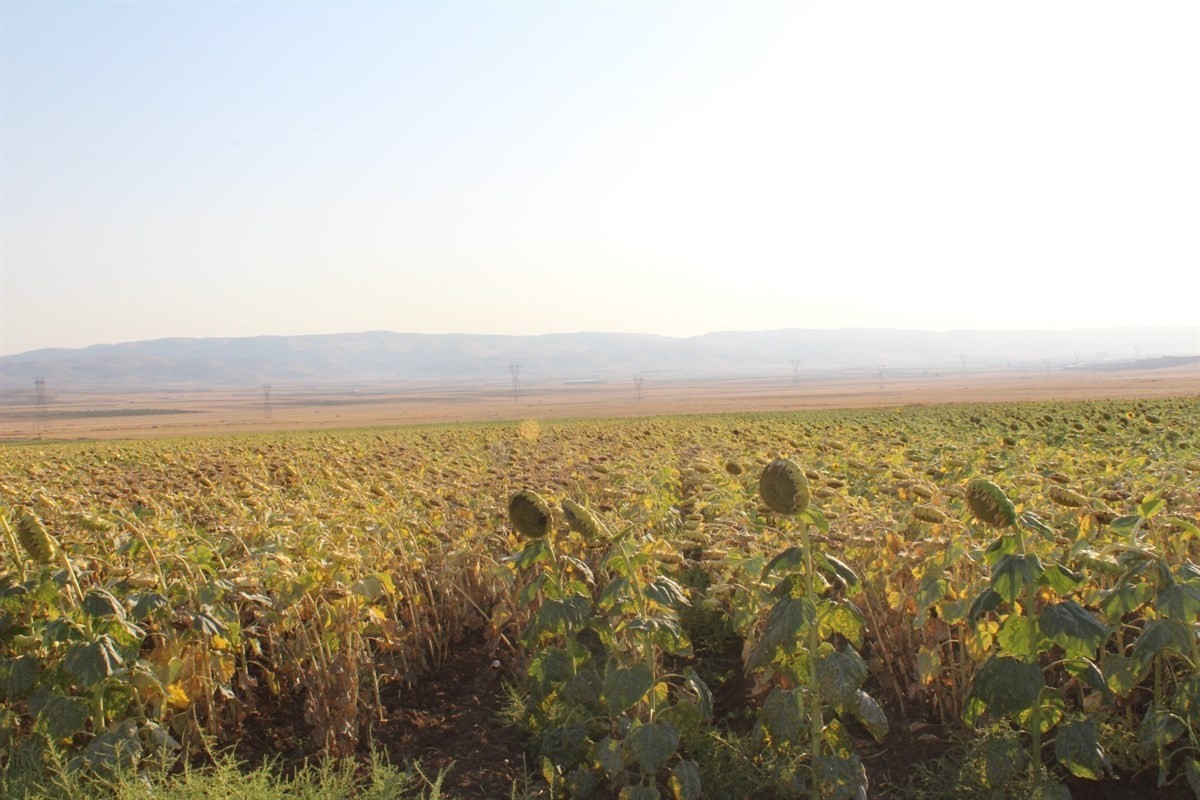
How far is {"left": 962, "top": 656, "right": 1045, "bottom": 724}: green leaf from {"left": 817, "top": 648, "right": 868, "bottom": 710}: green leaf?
40cm

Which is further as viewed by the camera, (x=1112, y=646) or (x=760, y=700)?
(x=760, y=700)

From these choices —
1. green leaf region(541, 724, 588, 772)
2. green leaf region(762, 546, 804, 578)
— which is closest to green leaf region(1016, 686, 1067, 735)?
green leaf region(762, 546, 804, 578)

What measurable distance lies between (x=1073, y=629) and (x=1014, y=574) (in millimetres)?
260

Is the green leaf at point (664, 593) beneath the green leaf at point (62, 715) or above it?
above

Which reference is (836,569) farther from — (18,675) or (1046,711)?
(18,675)

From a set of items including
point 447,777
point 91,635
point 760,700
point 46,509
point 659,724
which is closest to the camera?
point 659,724

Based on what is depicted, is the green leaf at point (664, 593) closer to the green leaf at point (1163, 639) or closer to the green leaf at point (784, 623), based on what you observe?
the green leaf at point (784, 623)

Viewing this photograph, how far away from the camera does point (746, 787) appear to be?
4.06m

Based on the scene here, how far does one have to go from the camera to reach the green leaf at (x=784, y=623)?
331 centimetres

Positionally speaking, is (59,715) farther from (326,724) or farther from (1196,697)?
(1196,697)

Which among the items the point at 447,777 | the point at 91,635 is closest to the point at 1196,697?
the point at 447,777

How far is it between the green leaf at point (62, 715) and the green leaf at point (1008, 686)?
3.50 m

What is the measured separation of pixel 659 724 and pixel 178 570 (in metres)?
2.46

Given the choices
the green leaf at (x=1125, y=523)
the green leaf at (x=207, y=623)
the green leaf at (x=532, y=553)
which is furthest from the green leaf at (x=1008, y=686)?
the green leaf at (x=207, y=623)
